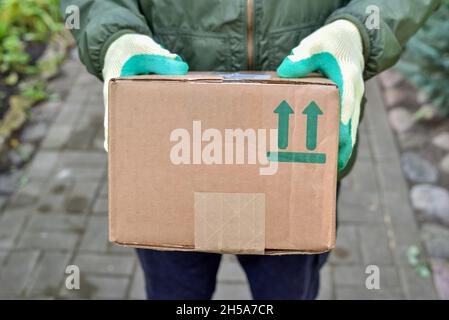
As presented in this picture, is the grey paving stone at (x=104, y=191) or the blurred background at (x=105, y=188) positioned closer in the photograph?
the blurred background at (x=105, y=188)

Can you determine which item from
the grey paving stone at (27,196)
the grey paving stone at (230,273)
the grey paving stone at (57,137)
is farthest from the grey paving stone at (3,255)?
the grey paving stone at (230,273)

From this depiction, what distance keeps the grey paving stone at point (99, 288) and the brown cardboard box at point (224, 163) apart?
1.36 m

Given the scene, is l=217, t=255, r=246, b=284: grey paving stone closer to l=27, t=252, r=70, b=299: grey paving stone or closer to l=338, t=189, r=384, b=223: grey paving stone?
l=338, t=189, r=384, b=223: grey paving stone

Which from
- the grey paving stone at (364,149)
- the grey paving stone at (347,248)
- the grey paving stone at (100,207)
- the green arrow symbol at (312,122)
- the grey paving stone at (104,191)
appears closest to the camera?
the green arrow symbol at (312,122)

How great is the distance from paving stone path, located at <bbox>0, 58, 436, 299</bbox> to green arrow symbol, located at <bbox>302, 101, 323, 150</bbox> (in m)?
1.47

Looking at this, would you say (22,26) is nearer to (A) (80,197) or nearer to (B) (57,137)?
(B) (57,137)

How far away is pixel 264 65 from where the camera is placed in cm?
138

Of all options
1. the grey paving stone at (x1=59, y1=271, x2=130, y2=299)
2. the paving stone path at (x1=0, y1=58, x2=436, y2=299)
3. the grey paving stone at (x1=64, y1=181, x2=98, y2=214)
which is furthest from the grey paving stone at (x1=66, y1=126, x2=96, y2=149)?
the grey paving stone at (x1=59, y1=271, x2=130, y2=299)

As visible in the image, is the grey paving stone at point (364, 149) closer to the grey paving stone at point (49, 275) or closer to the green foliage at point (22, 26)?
the grey paving stone at point (49, 275)

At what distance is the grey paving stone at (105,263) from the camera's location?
2570mm

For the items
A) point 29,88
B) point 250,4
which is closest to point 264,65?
point 250,4

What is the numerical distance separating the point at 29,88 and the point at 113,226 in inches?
114

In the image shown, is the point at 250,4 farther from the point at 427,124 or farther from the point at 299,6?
the point at 427,124

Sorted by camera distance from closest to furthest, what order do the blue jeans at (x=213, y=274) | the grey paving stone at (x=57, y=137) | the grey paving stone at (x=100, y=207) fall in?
the blue jeans at (x=213, y=274)
the grey paving stone at (x=100, y=207)
the grey paving stone at (x=57, y=137)
